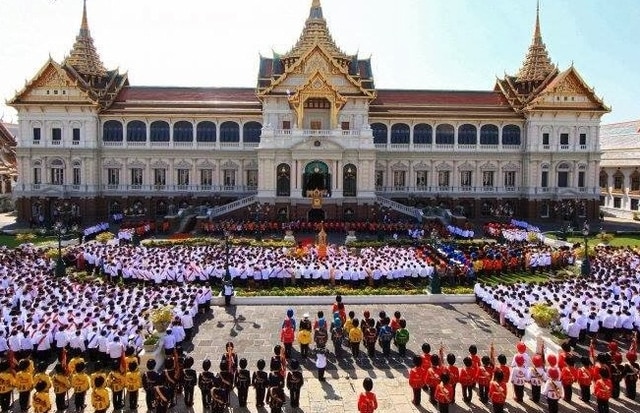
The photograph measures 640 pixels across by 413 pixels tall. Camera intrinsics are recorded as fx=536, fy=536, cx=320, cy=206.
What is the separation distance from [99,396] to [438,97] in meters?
49.2

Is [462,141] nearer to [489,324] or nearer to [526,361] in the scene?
[489,324]

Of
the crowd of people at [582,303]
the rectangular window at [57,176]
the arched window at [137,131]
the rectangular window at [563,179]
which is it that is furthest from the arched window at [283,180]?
the rectangular window at [563,179]

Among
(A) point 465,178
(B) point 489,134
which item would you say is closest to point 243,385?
(A) point 465,178

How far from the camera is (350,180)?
151 feet

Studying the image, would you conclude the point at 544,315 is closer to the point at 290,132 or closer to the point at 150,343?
the point at 150,343

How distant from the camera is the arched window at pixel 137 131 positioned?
168ft

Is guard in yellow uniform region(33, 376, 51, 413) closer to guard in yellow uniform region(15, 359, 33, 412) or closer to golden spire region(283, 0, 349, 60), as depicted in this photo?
guard in yellow uniform region(15, 359, 33, 412)

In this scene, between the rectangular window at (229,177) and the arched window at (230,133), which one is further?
the arched window at (230,133)

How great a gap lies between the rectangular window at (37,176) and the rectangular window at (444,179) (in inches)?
1477

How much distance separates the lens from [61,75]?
1918 inches

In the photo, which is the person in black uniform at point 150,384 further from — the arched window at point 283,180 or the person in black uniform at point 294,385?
the arched window at point 283,180

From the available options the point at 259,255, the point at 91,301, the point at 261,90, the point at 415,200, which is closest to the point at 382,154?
the point at 415,200

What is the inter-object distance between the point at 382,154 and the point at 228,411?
133 feet

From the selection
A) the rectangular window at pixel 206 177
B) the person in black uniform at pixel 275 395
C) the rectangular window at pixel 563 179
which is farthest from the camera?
the rectangular window at pixel 563 179
